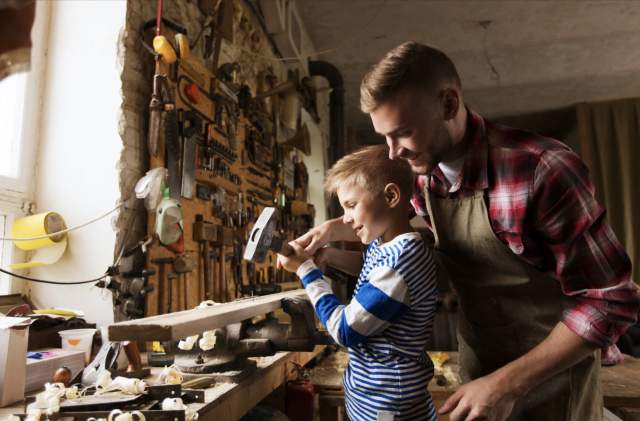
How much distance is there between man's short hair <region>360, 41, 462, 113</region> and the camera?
115cm

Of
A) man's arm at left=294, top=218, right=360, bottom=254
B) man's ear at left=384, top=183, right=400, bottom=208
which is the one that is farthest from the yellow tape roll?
man's ear at left=384, top=183, right=400, bottom=208

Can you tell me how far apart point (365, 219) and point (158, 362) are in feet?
2.87

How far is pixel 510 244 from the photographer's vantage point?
121 centimetres

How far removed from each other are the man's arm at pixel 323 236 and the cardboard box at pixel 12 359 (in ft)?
2.67

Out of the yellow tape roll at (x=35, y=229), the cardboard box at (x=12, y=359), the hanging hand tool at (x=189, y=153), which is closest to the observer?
the cardboard box at (x=12, y=359)

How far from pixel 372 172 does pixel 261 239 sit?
0.40 meters

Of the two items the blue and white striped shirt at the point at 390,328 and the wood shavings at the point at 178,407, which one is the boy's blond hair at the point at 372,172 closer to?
the blue and white striped shirt at the point at 390,328

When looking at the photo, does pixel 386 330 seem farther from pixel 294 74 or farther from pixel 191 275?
pixel 294 74

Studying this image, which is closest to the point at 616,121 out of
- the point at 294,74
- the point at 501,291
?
the point at 294,74

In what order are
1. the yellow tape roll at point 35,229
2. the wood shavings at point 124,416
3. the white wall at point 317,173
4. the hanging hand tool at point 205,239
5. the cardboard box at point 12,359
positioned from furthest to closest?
the white wall at point 317,173
the hanging hand tool at point 205,239
the yellow tape roll at point 35,229
the cardboard box at point 12,359
the wood shavings at point 124,416

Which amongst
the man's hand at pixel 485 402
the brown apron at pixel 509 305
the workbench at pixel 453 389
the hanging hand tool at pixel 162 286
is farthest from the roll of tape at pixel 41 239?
the man's hand at pixel 485 402

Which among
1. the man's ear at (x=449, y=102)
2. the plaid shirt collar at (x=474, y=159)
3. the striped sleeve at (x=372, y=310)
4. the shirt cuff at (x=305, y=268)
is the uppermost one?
the man's ear at (x=449, y=102)

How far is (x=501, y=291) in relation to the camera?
4.27 ft

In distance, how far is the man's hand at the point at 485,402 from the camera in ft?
3.31
